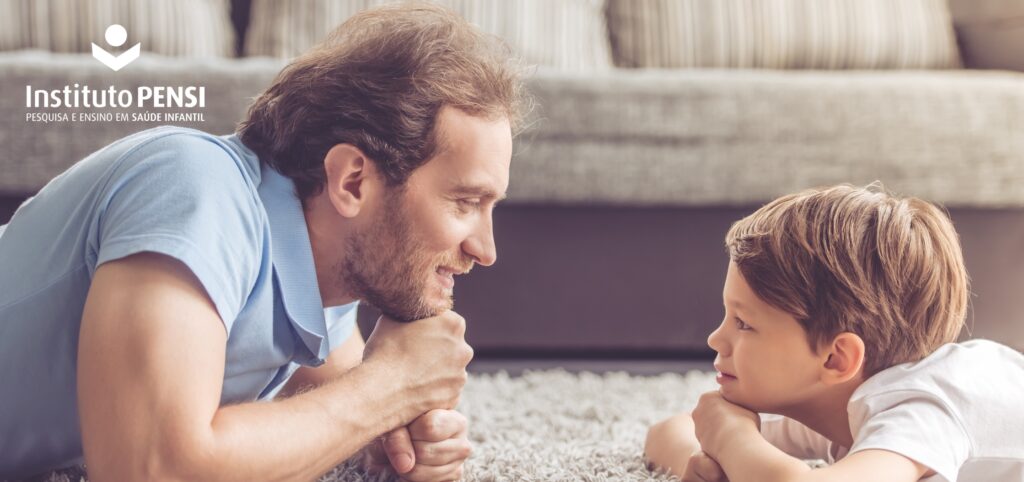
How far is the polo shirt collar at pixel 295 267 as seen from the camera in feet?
3.13

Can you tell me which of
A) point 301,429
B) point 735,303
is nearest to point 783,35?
point 735,303

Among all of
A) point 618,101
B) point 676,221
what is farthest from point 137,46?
point 676,221

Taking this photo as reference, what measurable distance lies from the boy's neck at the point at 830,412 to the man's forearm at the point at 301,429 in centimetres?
43

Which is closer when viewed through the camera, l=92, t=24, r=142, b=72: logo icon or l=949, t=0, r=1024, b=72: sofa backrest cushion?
l=92, t=24, r=142, b=72: logo icon

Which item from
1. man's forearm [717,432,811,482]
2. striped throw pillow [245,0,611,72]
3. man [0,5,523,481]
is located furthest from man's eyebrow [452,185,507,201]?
striped throw pillow [245,0,611,72]

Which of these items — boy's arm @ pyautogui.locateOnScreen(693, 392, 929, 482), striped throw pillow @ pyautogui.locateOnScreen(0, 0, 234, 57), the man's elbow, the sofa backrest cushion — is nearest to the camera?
the man's elbow

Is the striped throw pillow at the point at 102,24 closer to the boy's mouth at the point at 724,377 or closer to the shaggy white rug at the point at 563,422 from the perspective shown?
the shaggy white rug at the point at 563,422

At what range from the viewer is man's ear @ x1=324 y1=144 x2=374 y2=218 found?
1.00m

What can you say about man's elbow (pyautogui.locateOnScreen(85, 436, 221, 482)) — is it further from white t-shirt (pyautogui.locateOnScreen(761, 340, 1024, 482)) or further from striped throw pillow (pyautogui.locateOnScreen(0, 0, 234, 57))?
striped throw pillow (pyautogui.locateOnScreen(0, 0, 234, 57))

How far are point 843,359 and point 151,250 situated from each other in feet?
2.22

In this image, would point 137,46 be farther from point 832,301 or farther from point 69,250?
point 832,301

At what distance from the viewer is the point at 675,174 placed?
5.58ft

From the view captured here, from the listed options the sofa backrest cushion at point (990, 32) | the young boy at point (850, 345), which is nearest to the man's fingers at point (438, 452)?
the young boy at point (850, 345)

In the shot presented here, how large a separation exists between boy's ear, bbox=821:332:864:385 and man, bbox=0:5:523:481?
368mm
